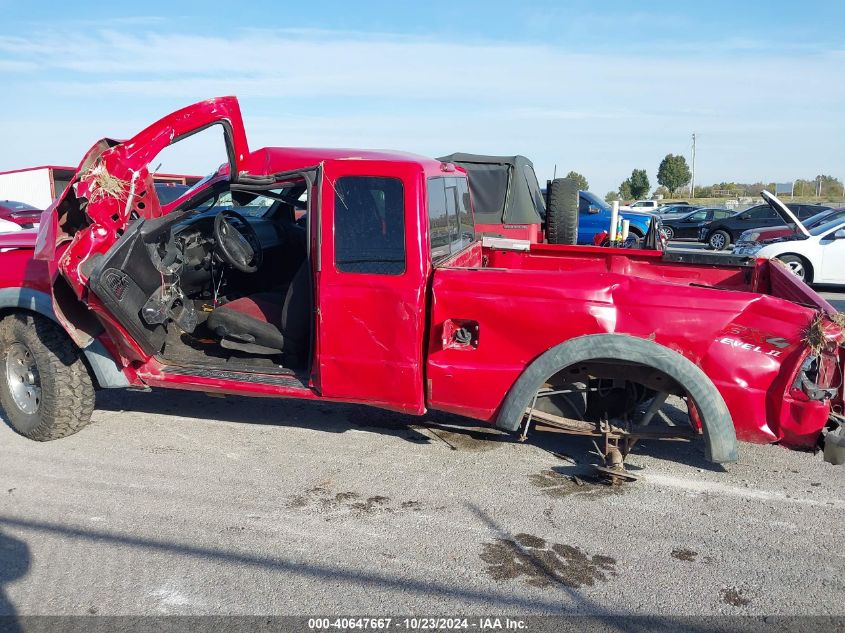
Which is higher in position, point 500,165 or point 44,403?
point 500,165

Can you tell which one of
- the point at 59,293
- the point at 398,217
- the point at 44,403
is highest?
the point at 398,217

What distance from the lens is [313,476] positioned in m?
4.43

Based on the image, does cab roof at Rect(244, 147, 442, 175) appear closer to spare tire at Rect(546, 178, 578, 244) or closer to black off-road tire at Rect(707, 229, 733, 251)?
spare tire at Rect(546, 178, 578, 244)

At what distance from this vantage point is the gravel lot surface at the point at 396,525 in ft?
10.5

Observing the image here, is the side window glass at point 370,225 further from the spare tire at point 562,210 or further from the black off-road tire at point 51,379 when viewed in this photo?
the spare tire at point 562,210

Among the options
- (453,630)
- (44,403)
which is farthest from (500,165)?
(453,630)

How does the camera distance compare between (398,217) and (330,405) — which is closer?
(398,217)

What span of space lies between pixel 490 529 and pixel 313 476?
1211 millimetres

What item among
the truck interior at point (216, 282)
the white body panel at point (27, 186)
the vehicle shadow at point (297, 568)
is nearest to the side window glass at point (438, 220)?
the truck interior at point (216, 282)

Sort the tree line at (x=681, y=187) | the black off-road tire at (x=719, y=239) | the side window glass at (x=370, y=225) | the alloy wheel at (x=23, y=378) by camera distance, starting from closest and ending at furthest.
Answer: the side window glass at (x=370, y=225)
the alloy wheel at (x=23, y=378)
the black off-road tire at (x=719, y=239)
the tree line at (x=681, y=187)

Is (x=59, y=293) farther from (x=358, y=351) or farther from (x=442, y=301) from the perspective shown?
(x=442, y=301)

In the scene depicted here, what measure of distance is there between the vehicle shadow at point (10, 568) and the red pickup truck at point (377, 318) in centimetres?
134

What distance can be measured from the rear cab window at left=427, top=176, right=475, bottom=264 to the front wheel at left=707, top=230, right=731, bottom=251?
1955 cm

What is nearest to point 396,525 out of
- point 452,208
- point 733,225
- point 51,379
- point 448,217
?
point 448,217
